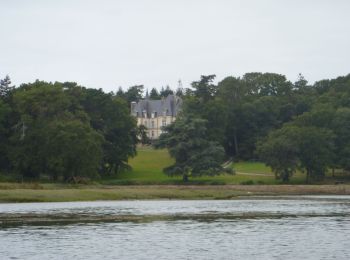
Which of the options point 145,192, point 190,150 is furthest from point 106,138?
point 145,192

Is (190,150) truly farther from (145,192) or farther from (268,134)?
(145,192)

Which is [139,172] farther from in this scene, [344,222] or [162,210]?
[344,222]

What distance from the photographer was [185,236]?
139ft

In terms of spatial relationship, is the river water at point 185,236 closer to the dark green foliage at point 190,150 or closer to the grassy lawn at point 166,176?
the grassy lawn at point 166,176

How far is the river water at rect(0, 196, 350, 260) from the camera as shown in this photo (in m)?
34.9

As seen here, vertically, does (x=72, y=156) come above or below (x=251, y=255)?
above

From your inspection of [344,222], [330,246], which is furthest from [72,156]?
Result: [330,246]

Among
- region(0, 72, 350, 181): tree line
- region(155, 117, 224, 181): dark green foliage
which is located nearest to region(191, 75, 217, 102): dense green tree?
region(0, 72, 350, 181): tree line

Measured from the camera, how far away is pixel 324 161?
124m

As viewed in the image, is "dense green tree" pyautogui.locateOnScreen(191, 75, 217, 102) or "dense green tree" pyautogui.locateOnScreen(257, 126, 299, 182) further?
"dense green tree" pyautogui.locateOnScreen(191, 75, 217, 102)

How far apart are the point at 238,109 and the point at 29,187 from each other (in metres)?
90.4

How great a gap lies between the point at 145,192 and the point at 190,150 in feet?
119

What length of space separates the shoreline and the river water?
633 inches

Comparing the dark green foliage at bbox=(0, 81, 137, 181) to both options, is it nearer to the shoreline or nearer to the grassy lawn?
the grassy lawn
